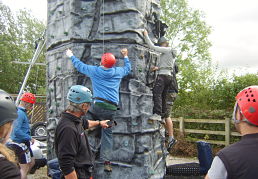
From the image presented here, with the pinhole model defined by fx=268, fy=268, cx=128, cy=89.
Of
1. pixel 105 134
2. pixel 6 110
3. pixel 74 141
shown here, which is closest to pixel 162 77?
pixel 105 134

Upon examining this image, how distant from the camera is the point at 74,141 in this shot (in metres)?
3.01

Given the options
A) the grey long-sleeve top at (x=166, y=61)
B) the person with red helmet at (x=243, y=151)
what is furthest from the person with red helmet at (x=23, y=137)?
the person with red helmet at (x=243, y=151)

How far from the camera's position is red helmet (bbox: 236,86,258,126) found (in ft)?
6.47

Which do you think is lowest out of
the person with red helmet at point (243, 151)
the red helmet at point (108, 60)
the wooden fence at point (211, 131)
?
the wooden fence at point (211, 131)

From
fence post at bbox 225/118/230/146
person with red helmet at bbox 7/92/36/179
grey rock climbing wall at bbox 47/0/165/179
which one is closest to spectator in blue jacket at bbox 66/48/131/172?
grey rock climbing wall at bbox 47/0/165/179

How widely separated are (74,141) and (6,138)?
48.2 inches

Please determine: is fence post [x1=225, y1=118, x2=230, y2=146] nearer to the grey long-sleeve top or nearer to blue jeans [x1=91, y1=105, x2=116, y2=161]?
the grey long-sleeve top

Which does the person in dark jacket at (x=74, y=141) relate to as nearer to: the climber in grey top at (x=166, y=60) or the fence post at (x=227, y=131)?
the climber in grey top at (x=166, y=60)

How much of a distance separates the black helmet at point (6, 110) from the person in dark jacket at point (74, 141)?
1.13 meters

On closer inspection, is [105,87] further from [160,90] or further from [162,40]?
[162,40]

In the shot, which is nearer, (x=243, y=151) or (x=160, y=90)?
(x=243, y=151)

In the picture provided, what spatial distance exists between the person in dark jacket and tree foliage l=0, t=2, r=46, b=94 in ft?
66.3

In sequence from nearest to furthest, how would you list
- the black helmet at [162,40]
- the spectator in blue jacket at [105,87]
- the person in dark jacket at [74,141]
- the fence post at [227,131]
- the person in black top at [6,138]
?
the person in black top at [6,138] < the person in dark jacket at [74,141] < the spectator in blue jacket at [105,87] < the black helmet at [162,40] < the fence post at [227,131]

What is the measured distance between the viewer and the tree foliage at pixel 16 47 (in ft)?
76.2
